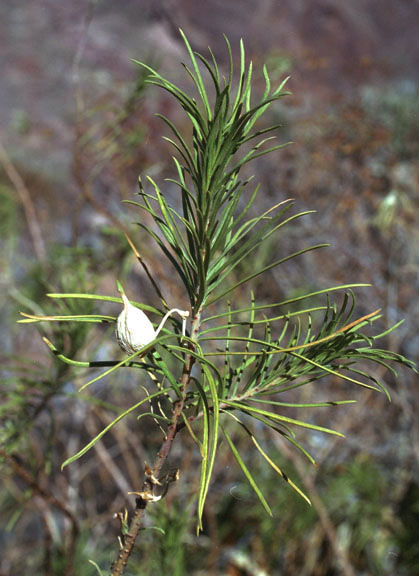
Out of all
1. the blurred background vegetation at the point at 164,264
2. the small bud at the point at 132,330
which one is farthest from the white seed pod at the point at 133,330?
the blurred background vegetation at the point at 164,264

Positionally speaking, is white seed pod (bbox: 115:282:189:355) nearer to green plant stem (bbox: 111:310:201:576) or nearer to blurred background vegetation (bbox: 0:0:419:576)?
green plant stem (bbox: 111:310:201:576)

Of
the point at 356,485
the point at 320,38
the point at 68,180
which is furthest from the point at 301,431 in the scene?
the point at 320,38

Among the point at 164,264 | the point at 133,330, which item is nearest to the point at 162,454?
the point at 133,330

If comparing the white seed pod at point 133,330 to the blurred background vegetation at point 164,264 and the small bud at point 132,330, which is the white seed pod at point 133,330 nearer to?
the small bud at point 132,330

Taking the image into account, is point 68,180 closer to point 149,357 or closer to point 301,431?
point 301,431

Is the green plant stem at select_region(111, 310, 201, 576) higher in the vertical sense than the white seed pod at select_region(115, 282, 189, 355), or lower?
lower

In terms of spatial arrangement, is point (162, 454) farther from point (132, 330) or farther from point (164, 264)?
point (164, 264)

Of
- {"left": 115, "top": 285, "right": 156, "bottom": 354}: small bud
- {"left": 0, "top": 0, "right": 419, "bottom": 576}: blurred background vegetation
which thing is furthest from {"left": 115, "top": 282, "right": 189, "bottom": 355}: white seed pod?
{"left": 0, "top": 0, "right": 419, "bottom": 576}: blurred background vegetation

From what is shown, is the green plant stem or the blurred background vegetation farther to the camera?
the blurred background vegetation

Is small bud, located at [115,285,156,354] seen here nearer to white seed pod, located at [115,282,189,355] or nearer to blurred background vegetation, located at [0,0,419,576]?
white seed pod, located at [115,282,189,355]
